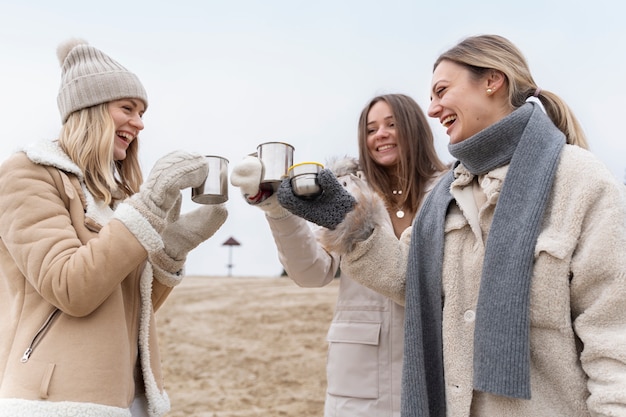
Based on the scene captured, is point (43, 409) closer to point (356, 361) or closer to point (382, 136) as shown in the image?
point (356, 361)

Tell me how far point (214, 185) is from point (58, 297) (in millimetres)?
613

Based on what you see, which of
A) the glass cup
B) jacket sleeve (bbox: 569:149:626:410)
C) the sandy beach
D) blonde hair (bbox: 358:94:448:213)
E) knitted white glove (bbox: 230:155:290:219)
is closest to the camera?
jacket sleeve (bbox: 569:149:626:410)

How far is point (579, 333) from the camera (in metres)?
1.62

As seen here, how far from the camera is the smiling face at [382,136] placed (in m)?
2.50

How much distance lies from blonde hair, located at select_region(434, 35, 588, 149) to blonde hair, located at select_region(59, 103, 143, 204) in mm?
1156

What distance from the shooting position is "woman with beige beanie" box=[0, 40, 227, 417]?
1.67 meters

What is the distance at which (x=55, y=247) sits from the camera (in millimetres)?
1696

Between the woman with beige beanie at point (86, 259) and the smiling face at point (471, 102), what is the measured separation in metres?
0.82

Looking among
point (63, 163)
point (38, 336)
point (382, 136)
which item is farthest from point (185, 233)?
point (382, 136)

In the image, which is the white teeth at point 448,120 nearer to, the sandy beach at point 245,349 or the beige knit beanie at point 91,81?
the beige knit beanie at point 91,81

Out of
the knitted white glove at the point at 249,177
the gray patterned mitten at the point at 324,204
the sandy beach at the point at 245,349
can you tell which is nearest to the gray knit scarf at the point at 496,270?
the gray patterned mitten at the point at 324,204

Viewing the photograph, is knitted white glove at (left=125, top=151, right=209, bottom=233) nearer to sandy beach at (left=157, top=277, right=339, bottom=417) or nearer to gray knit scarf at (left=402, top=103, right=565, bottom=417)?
gray knit scarf at (left=402, top=103, right=565, bottom=417)

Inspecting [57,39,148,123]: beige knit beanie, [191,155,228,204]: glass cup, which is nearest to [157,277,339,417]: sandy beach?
[191,155,228,204]: glass cup

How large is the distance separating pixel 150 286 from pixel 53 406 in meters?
0.47
